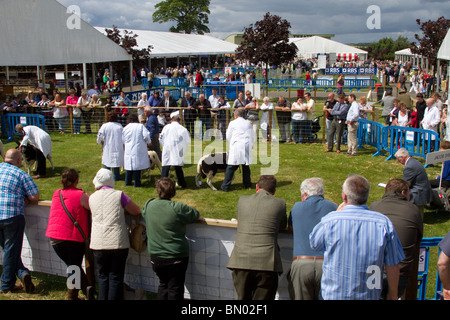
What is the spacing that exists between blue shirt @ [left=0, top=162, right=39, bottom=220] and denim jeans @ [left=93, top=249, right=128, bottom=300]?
1.31 meters

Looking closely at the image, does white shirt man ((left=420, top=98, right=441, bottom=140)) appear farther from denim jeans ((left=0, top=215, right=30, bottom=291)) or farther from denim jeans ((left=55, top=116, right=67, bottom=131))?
denim jeans ((left=55, top=116, right=67, bottom=131))

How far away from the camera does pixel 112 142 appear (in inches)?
408


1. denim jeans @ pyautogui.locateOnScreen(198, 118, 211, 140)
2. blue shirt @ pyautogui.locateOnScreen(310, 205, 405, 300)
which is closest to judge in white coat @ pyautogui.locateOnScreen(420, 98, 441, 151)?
denim jeans @ pyautogui.locateOnScreen(198, 118, 211, 140)

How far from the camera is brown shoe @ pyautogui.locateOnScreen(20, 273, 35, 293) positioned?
5766mm

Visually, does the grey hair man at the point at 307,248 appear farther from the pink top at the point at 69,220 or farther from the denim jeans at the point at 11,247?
the denim jeans at the point at 11,247

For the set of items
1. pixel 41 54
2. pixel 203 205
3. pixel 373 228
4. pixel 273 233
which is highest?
pixel 41 54

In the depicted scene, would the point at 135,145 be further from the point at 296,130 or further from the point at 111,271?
the point at 296,130

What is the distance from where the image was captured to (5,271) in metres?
5.79

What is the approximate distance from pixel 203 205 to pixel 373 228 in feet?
19.1

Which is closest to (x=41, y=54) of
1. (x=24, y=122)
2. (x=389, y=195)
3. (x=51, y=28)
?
(x=51, y=28)

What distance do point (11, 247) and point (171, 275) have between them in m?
2.21

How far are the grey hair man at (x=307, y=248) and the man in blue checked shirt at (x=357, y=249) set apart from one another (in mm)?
343

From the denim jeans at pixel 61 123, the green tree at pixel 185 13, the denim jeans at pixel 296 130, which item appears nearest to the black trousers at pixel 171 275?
the denim jeans at pixel 296 130
